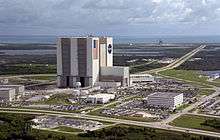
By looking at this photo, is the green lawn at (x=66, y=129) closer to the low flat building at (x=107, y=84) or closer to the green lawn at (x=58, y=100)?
the green lawn at (x=58, y=100)

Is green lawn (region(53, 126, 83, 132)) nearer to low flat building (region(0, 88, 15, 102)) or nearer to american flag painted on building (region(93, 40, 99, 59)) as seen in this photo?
low flat building (region(0, 88, 15, 102))

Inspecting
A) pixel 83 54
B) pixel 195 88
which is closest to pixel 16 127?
pixel 83 54

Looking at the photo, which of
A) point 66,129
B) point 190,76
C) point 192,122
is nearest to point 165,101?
point 192,122

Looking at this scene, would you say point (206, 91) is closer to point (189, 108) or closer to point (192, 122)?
point (189, 108)

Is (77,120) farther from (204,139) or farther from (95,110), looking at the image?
(204,139)

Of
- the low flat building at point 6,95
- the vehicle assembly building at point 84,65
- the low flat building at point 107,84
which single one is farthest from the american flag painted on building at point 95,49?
the low flat building at point 6,95
